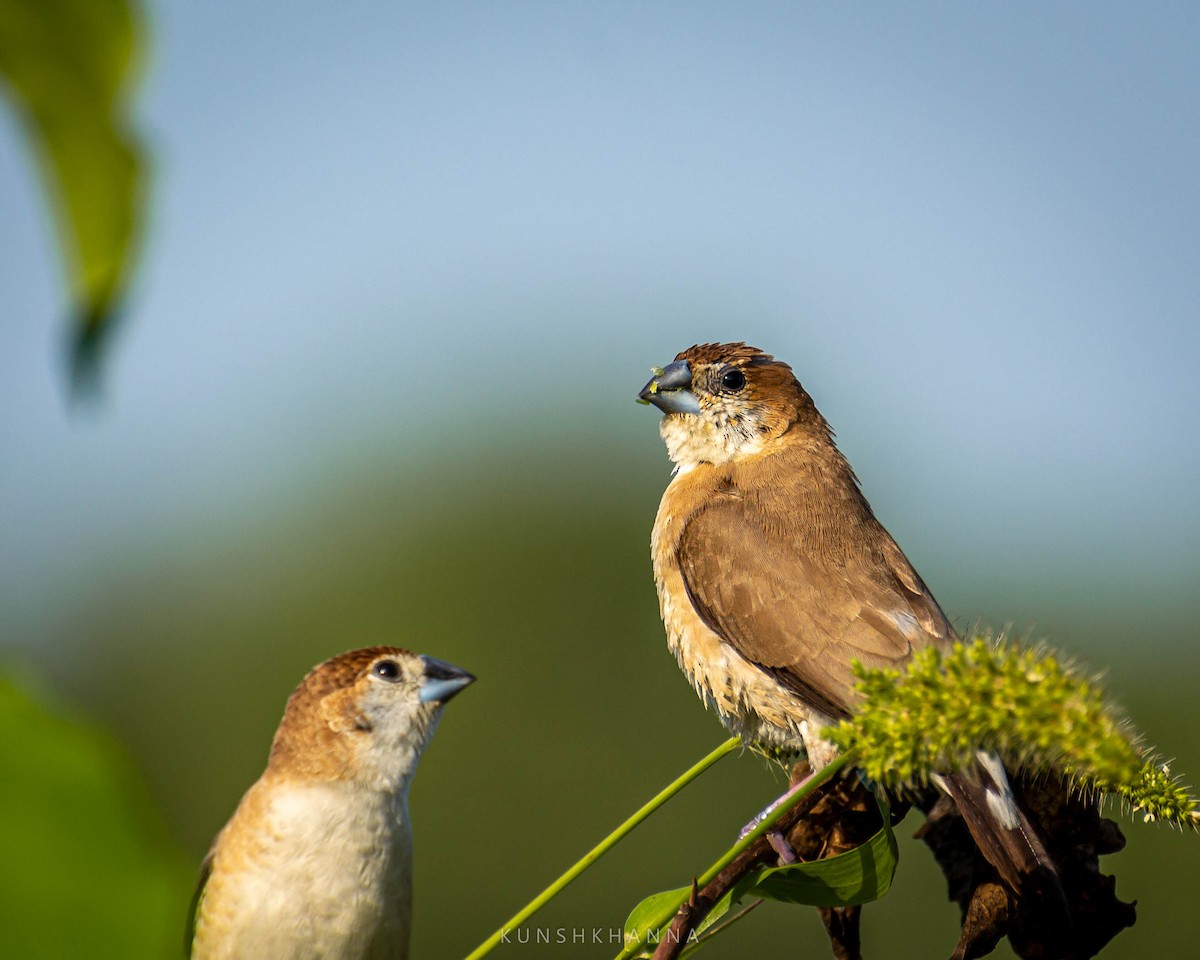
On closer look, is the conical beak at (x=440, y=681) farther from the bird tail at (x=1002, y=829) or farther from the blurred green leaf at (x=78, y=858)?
the blurred green leaf at (x=78, y=858)

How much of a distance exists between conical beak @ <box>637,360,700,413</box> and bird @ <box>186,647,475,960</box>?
208 cm

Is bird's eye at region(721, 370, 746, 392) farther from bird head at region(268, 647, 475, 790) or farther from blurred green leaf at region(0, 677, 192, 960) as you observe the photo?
blurred green leaf at region(0, 677, 192, 960)

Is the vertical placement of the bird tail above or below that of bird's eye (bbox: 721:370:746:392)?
below

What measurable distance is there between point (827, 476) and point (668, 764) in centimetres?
1424

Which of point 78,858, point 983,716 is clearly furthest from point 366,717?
point 78,858

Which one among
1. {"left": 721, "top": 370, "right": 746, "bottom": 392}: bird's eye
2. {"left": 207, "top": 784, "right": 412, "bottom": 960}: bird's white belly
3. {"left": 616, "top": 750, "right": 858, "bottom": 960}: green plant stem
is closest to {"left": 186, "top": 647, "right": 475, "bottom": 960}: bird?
{"left": 207, "top": 784, "right": 412, "bottom": 960}: bird's white belly

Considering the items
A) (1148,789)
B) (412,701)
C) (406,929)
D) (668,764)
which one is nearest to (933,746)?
(1148,789)

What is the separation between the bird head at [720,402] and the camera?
517 centimetres

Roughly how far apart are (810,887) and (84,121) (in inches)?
81.8

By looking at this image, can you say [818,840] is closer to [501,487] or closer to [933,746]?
[933,746]

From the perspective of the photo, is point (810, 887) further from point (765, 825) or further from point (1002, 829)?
point (1002, 829)

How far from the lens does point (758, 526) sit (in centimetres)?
456

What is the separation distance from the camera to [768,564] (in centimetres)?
440

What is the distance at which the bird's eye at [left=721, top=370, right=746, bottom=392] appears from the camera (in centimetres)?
521
